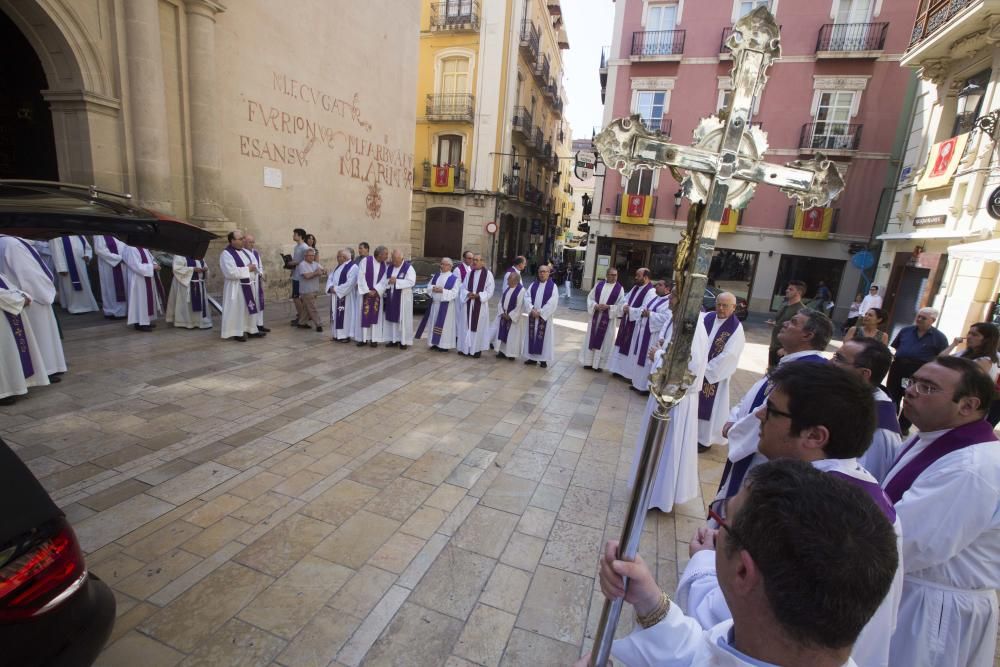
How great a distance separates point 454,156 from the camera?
2494 centimetres

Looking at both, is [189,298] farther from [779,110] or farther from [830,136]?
[830,136]

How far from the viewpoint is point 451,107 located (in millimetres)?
23859

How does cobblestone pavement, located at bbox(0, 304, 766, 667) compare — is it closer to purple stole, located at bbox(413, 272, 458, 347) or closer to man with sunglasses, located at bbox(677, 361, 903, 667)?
man with sunglasses, located at bbox(677, 361, 903, 667)

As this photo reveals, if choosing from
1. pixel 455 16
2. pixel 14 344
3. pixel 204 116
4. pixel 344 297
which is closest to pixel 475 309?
pixel 344 297

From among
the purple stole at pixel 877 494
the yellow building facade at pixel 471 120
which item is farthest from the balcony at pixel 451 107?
the purple stole at pixel 877 494

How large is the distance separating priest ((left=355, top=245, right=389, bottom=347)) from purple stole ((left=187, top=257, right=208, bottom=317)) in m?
2.80

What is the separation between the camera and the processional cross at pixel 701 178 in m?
1.46

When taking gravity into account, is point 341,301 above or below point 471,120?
below

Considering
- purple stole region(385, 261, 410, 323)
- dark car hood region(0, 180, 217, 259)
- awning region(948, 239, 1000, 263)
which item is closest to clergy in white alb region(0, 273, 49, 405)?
dark car hood region(0, 180, 217, 259)

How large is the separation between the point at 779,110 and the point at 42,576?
2366 cm

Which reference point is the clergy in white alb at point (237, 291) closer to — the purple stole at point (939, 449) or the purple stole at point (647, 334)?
the purple stole at point (647, 334)

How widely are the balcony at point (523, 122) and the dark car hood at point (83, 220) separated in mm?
24552

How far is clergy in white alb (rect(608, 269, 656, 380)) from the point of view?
26.2 ft

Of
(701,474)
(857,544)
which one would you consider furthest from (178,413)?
(857,544)
